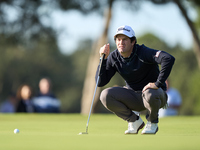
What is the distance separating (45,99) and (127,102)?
19.2 ft

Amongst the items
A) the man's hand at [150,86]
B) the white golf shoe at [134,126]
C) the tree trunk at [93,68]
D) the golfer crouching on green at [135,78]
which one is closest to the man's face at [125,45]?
the golfer crouching on green at [135,78]

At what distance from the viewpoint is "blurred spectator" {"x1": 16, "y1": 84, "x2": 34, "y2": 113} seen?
11.0m

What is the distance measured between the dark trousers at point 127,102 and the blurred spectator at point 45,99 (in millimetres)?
5384

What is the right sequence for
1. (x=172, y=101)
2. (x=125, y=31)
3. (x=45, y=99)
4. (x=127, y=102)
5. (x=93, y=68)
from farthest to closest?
(x=93, y=68) < (x=45, y=99) < (x=172, y=101) < (x=127, y=102) < (x=125, y=31)

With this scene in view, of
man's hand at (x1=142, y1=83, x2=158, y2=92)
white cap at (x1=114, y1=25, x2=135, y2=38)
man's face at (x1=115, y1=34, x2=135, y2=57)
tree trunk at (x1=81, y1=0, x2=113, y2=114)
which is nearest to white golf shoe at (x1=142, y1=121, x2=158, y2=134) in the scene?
man's hand at (x1=142, y1=83, x2=158, y2=92)

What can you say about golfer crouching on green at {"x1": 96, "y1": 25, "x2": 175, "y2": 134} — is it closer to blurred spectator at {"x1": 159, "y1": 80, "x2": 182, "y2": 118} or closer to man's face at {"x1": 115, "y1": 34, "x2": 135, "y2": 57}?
man's face at {"x1": 115, "y1": 34, "x2": 135, "y2": 57}

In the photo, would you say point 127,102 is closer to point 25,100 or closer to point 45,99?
point 45,99

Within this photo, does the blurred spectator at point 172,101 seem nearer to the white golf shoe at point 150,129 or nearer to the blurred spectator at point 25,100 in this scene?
the blurred spectator at point 25,100

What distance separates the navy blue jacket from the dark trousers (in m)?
0.12

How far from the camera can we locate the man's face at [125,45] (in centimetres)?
532

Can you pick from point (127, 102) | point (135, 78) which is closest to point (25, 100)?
point (127, 102)

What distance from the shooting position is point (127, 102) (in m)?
5.59

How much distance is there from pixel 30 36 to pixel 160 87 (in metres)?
12.3

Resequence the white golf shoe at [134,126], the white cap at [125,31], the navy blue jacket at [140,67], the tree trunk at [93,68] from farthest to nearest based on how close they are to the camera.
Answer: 1. the tree trunk at [93,68]
2. the white golf shoe at [134,126]
3. the white cap at [125,31]
4. the navy blue jacket at [140,67]
